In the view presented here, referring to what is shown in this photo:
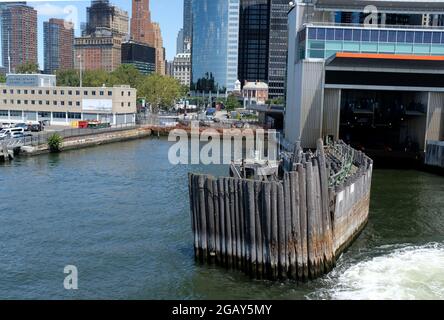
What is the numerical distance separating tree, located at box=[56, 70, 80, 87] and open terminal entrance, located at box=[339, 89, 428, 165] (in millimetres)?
97259

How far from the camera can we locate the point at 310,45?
49.7m

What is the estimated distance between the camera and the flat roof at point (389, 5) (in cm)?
5272

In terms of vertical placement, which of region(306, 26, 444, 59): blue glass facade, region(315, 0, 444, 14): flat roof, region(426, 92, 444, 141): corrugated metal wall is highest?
region(315, 0, 444, 14): flat roof

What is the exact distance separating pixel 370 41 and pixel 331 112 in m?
7.29

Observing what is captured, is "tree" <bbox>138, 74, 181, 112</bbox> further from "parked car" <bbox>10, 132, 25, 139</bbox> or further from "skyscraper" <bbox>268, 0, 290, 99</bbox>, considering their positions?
"skyscraper" <bbox>268, 0, 290, 99</bbox>

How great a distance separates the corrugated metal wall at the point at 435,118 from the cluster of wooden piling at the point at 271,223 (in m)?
33.2

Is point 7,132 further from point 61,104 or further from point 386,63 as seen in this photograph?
point 386,63

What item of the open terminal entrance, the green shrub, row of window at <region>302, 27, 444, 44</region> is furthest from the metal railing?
the open terminal entrance

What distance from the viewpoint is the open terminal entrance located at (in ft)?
171

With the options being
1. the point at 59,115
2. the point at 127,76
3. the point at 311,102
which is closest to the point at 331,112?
the point at 311,102

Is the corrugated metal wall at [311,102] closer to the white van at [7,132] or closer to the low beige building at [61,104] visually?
the white van at [7,132]
